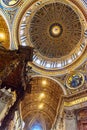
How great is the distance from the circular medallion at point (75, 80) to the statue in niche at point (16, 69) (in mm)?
7067

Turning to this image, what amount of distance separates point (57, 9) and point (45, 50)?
→ 342cm

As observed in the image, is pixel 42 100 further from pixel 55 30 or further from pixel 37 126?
pixel 55 30

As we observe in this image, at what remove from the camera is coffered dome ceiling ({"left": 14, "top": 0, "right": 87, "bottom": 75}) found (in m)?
17.6

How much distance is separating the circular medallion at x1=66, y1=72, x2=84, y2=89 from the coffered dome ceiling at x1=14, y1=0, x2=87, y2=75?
1.01 meters

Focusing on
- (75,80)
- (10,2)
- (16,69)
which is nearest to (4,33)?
(10,2)

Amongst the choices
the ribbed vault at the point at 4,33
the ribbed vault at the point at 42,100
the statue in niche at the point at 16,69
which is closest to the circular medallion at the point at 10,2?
the ribbed vault at the point at 4,33

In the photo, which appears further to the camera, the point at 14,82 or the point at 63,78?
the point at 63,78

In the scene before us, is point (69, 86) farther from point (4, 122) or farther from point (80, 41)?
point (4, 122)

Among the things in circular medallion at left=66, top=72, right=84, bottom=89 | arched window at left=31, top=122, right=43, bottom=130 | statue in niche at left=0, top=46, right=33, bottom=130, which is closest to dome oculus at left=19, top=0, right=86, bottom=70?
circular medallion at left=66, top=72, right=84, bottom=89

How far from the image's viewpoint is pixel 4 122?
9.38 metres

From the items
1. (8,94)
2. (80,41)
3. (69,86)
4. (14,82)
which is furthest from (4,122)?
(80,41)

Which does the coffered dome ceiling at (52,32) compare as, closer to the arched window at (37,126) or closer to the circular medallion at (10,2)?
the circular medallion at (10,2)

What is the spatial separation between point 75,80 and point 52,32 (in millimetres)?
5208

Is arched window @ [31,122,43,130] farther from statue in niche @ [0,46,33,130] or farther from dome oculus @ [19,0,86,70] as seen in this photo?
statue in niche @ [0,46,33,130]
